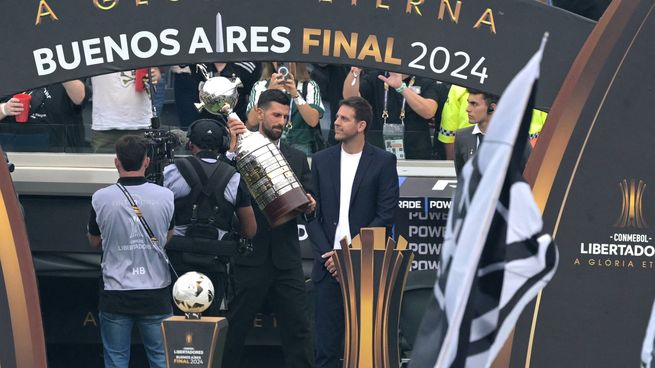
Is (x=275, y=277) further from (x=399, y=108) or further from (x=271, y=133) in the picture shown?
(x=399, y=108)

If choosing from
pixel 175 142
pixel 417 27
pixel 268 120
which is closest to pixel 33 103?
pixel 175 142

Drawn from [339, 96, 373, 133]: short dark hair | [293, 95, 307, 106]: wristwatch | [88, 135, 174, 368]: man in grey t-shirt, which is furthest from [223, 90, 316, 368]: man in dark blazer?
[293, 95, 307, 106]: wristwatch

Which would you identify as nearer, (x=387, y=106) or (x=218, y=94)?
(x=218, y=94)

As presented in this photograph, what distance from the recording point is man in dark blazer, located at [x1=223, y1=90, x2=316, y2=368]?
853 cm

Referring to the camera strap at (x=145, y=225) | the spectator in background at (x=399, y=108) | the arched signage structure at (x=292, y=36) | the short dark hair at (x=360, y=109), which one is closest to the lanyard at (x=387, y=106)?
the spectator in background at (x=399, y=108)

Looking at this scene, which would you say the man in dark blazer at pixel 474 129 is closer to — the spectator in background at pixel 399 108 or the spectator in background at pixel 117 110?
the spectator in background at pixel 399 108

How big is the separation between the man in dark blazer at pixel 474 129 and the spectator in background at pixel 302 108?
1.35m

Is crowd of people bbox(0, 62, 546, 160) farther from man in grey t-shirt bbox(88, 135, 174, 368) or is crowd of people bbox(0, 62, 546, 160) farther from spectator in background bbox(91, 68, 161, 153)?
man in grey t-shirt bbox(88, 135, 174, 368)

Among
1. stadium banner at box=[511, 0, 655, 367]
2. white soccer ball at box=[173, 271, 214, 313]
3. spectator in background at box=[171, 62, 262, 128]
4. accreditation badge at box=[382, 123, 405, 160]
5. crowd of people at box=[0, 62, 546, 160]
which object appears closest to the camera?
white soccer ball at box=[173, 271, 214, 313]

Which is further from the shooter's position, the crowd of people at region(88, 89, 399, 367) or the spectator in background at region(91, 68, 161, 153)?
the spectator in background at region(91, 68, 161, 153)

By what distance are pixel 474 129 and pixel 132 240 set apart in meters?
2.16

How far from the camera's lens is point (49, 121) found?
10109 millimetres

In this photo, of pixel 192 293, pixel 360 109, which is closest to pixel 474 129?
pixel 360 109

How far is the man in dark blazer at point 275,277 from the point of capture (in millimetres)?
8531
